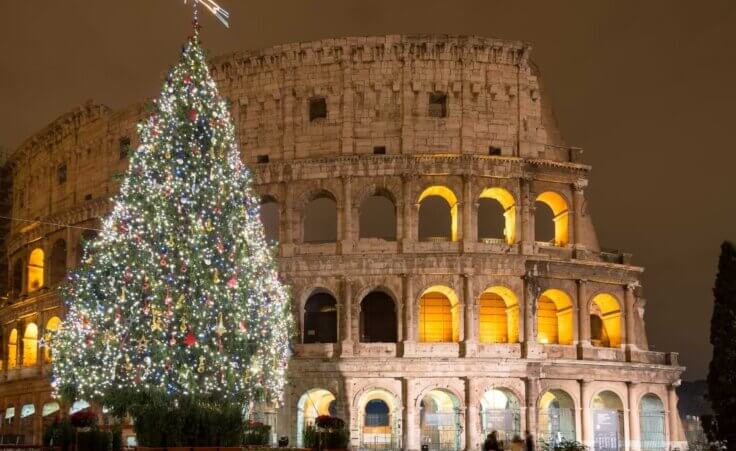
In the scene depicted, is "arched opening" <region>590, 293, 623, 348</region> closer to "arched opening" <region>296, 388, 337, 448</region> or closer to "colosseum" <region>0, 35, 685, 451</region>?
"colosseum" <region>0, 35, 685, 451</region>

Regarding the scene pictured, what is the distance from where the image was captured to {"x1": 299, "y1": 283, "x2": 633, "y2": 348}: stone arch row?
3691cm

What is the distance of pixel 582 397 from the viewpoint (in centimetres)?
3700

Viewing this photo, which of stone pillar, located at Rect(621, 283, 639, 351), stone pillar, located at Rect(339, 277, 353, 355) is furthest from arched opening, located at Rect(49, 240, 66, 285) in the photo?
stone pillar, located at Rect(621, 283, 639, 351)

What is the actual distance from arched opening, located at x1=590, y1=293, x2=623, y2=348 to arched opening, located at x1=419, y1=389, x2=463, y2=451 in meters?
6.37

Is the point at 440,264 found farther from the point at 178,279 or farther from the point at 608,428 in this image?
the point at 178,279

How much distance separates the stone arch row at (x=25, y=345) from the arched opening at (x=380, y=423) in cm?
1570

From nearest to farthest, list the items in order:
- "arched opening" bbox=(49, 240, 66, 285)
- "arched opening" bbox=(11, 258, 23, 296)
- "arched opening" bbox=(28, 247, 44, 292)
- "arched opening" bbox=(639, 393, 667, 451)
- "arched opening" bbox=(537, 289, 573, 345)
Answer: "arched opening" bbox=(639, 393, 667, 451), "arched opening" bbox=(537, 289, 573, 345), "arched opening" bbox=(49, 240, 66, 285), "arched opening" bbox=(28, 247, 44, 292), "arched opening" bbox=(11, 258, 23, 296)

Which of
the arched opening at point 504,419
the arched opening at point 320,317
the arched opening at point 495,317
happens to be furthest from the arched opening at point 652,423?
the arched opening at point 320,317

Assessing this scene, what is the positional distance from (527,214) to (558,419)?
308 inches

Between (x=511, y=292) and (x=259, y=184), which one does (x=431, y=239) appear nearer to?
(x=511, y=292)

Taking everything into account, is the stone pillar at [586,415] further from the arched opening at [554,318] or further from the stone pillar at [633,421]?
the arched opening at [554,318]

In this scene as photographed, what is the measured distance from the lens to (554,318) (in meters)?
39.5

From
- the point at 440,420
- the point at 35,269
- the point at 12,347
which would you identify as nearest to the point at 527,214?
the point at 440,420

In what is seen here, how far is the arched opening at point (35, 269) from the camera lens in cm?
4903
